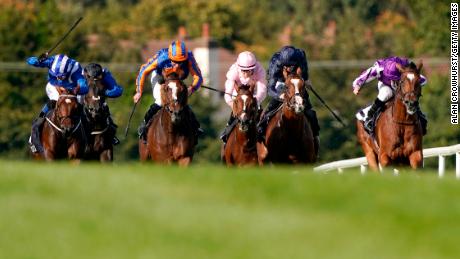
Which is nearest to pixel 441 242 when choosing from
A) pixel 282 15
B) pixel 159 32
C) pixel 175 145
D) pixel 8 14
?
pixel 175 145

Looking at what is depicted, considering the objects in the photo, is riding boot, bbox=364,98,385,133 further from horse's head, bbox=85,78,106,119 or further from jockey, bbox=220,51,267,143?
horse's head, bbox=85,78,106,119

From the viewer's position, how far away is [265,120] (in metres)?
21.8

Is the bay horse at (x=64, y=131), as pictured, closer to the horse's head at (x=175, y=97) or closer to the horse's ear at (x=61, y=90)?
the horse's ear at (x=61, y=90)

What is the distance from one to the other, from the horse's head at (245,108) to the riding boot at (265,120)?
0.46 metres

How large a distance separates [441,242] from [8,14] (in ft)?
244

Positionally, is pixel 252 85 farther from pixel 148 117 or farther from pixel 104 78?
pixel 104 78

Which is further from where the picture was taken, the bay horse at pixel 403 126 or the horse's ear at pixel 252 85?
the horse's ear at pixel 252 85

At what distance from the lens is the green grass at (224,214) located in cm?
1208

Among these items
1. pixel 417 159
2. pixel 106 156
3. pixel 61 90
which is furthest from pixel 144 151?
pixel 417 159

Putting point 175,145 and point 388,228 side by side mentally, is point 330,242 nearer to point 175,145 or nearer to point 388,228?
point 388,228

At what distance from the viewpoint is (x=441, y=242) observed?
12117 mm

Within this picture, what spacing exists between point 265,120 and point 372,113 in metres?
1.66

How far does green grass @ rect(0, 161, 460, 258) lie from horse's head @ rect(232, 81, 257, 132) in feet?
22.5

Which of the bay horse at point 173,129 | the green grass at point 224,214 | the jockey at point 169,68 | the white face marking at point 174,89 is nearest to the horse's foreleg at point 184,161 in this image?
the bay horse at point 173,129
